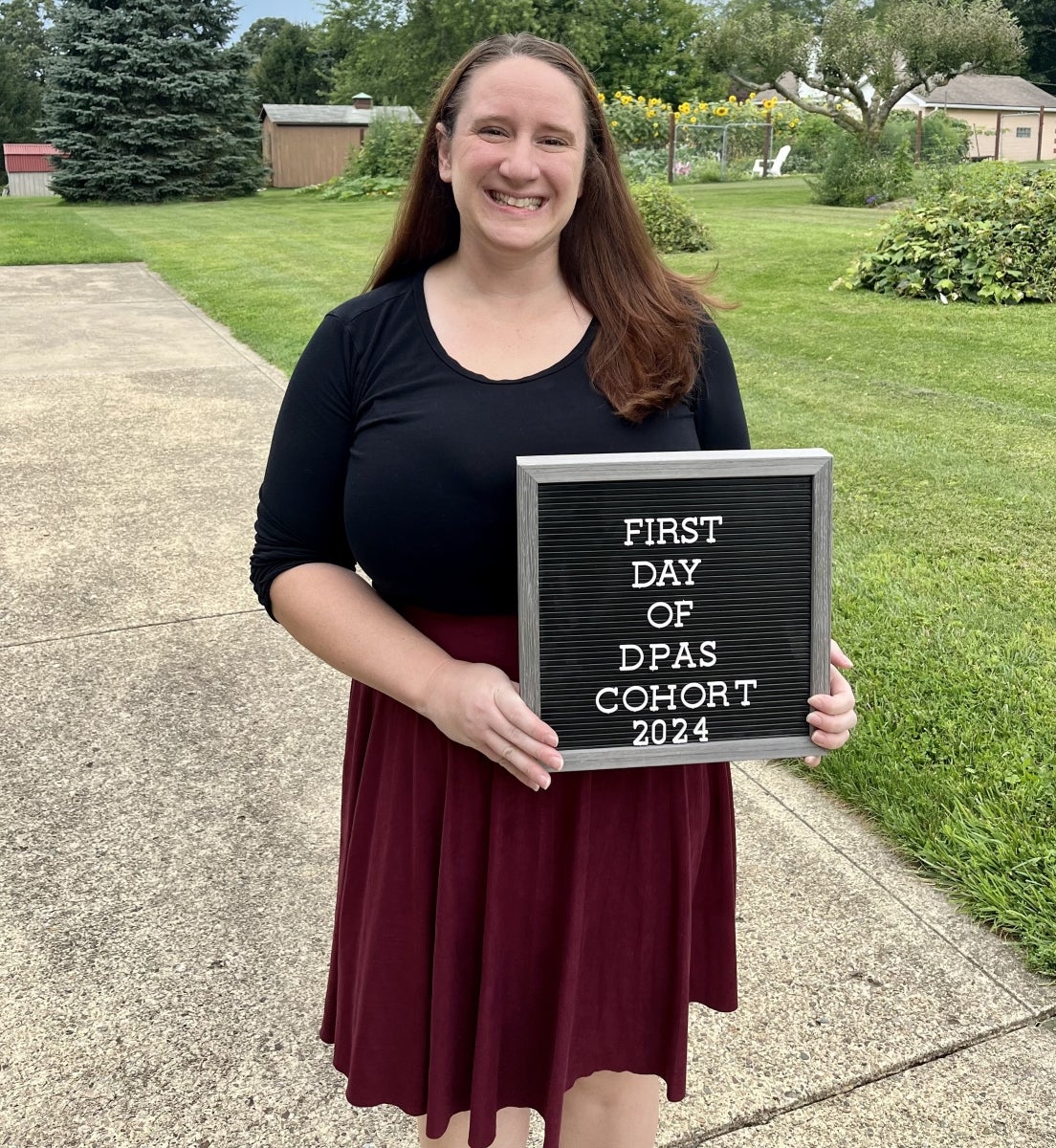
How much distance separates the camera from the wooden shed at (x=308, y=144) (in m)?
41.7

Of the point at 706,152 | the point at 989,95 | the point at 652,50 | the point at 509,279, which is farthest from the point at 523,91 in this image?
the point at 989,95

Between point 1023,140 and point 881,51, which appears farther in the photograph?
point 1023,140

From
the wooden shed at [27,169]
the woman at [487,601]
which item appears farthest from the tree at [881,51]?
the wooden shed at [27,169]

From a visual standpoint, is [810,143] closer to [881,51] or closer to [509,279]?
[881,51]

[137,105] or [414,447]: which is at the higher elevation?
[137,105]

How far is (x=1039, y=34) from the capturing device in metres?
56.5

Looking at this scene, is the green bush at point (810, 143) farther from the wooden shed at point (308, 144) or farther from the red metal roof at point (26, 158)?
the red metal roof at point (26, 158)

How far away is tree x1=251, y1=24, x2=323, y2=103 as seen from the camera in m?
59.6

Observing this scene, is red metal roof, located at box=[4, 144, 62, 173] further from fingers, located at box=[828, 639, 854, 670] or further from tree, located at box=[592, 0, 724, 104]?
fingers, located at box=[828, 639, 854, 670]

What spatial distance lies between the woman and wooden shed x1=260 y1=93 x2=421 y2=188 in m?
43.0

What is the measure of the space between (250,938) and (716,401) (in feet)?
5.91

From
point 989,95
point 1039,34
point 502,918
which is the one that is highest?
point 1039,34

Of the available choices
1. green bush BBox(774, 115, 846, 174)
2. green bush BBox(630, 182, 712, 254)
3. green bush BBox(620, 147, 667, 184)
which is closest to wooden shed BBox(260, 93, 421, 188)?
green bush BBox(774, 115, 846, 174)

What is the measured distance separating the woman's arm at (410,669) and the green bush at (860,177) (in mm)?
19680
